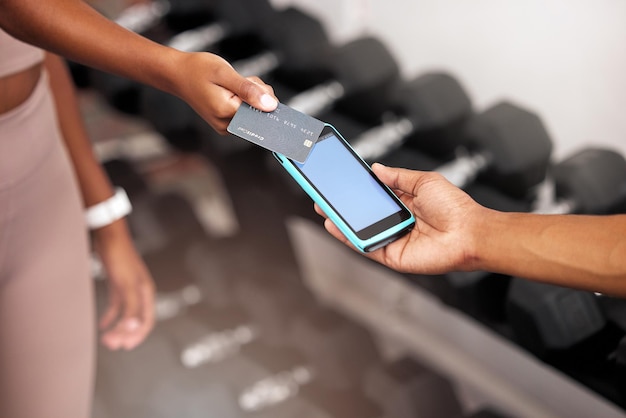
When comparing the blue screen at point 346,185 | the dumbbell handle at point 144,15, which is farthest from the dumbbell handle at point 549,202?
the dumbbell handle at point 144,15

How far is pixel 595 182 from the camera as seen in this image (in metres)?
1.36

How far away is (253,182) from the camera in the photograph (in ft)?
6.45

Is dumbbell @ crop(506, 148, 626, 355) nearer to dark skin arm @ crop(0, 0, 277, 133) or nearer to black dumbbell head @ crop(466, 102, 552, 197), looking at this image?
black dumbbell head @ crop(466, 102, 552, 197)

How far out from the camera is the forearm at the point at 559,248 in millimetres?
784

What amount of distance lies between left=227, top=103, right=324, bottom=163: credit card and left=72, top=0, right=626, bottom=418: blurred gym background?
1.61 ft

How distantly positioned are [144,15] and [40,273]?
1.18 m

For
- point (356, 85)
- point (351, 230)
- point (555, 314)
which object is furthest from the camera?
point (356, 85)

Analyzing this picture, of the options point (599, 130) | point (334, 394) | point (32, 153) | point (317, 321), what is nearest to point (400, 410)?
point (334, 394)

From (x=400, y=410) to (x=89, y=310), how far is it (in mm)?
705

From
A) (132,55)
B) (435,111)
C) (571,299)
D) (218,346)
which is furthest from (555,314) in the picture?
(218,346)

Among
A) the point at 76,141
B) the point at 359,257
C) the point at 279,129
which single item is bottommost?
the point at 359,257

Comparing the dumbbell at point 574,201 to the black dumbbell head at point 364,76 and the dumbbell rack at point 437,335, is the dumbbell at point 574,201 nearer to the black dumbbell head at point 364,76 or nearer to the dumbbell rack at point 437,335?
the dumbbell rack at point 437,335

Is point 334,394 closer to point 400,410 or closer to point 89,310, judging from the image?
point 400,410

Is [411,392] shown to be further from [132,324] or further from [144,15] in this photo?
[144,15]
